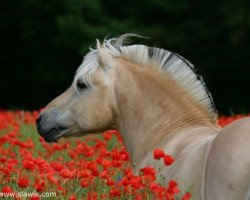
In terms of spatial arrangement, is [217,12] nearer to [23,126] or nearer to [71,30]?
[71,30]

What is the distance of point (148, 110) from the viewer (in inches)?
246

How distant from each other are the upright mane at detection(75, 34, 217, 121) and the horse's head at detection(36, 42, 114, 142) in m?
0.03

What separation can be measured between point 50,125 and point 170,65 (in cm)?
122

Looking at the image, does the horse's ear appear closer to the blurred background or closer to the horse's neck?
the horse's neck

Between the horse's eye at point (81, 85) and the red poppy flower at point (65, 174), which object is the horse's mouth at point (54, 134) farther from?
the red poppy flower at point (65, 174)

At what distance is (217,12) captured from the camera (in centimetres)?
2152

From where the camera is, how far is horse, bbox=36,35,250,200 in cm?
614

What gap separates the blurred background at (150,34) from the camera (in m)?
21.4

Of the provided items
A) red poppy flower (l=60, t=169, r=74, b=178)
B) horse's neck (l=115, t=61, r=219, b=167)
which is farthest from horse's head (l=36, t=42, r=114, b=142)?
red poppy flower (l=60, t=169, r=74, b=178)

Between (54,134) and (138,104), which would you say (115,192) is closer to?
(138,104)

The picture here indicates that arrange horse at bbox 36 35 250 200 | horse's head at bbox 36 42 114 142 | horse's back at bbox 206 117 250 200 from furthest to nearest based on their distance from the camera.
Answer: horse's head at bbox 36 42 114 142 → horse at bbox 36 35 250 200 → horse's back at bbox 206 117 250 200

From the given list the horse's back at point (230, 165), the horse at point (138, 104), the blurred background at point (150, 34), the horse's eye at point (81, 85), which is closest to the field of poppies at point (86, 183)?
the horse's back at point (230, 165)

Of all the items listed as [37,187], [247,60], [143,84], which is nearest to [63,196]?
[37,187]

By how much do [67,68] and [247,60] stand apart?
575 centimetres
